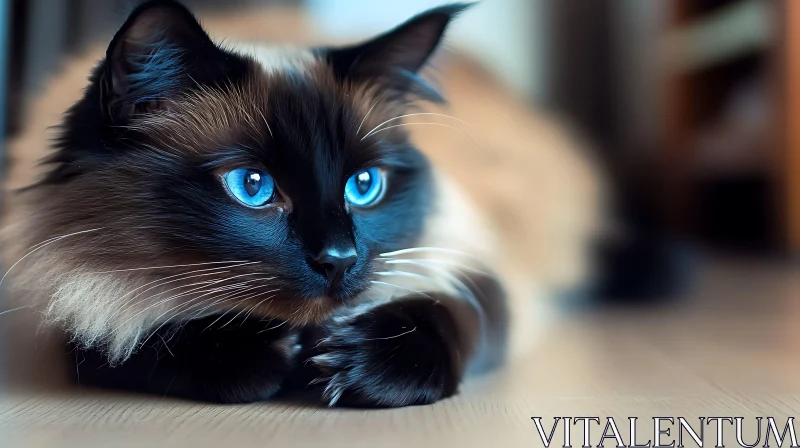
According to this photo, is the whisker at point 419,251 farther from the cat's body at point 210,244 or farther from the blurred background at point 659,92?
the blurred background at point 659,92

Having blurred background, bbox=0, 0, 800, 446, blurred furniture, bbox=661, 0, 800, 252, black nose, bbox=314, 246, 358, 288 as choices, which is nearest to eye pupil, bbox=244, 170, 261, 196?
black nose, bbox=314, 246, 358, 288

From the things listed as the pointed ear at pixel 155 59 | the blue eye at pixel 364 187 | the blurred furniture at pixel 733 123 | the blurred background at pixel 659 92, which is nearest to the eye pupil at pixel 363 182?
the blue eye at pixel 364 187

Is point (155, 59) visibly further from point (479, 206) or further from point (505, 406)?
point (479, 206)

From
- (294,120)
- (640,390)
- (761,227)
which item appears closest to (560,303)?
(640,390)

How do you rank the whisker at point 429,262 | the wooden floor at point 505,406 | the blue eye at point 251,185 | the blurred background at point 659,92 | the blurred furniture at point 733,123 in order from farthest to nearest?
1. the blurred furniture at point 733,123
2. the blurred background at point 659,92
3. the whisker at point 429,262
4. the blue eye at point 251,185
5. the wooden floor at point 505,406

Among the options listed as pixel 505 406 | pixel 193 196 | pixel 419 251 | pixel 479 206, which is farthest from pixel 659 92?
pixel 193 196

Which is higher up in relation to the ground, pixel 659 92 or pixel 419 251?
pixel 659 92
